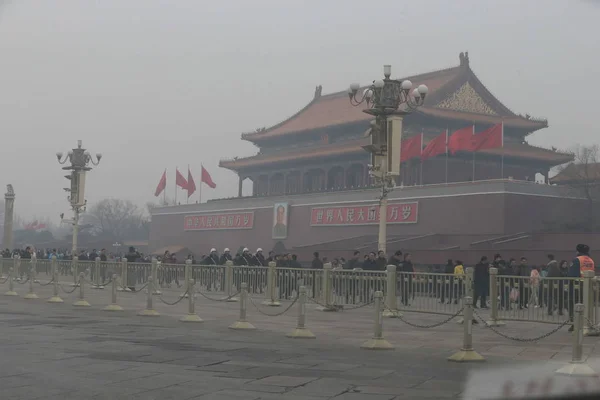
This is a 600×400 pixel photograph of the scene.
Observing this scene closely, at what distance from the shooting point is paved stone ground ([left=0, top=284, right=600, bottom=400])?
6.52 metres

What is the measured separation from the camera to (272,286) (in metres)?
16.1

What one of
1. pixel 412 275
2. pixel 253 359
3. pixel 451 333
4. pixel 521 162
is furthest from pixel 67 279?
pixel 521 162

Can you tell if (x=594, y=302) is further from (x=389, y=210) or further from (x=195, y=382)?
(x=389, y=210)

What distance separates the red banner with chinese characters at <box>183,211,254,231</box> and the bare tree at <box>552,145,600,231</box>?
48.9ft

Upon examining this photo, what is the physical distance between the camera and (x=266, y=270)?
55.1 ft


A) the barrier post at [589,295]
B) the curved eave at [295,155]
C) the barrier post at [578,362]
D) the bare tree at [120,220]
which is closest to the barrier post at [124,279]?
the barrier post at [589,295]

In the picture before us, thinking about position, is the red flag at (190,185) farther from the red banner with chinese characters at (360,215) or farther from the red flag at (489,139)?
the red flag at (489,139)

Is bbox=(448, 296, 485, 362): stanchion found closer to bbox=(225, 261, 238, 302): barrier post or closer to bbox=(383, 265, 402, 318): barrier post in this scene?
bbox=(383, 265, 402, 318): barrier post

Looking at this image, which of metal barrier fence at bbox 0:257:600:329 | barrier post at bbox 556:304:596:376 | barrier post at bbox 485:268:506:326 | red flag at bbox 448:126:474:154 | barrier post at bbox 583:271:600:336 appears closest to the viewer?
barrier post at bbox 556:304:596:376

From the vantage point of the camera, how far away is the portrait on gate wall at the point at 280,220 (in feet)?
130

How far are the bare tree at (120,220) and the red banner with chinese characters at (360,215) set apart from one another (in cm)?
3944

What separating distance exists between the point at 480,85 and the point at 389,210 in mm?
9768

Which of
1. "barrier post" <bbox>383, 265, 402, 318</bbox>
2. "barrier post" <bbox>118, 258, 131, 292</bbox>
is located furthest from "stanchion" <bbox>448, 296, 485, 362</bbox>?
"barrier post" <bbox>118, 258, 131, 292</bbox>

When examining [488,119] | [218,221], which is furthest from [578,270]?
[218,221]
